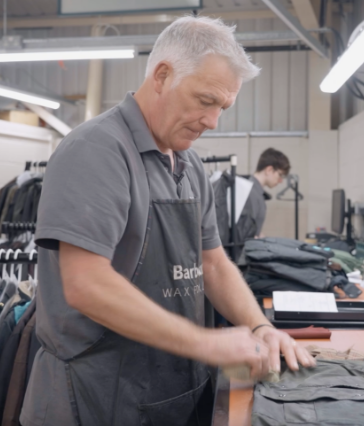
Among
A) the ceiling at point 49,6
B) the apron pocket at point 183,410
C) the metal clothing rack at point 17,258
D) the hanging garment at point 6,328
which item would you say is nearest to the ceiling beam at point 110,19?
the ceiling at point 49,6

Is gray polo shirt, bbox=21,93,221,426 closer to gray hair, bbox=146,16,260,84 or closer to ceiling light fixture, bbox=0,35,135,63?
gray hair, bbox=146,16,260,84

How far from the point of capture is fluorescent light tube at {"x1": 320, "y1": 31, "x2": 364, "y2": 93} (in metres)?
2.89

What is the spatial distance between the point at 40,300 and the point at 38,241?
0.84 feet

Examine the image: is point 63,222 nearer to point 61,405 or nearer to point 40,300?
point 40,300

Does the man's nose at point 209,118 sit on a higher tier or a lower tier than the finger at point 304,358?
higher

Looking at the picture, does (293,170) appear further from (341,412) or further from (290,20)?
(341,412)

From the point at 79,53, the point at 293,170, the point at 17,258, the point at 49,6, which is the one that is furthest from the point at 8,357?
the point at 49,6

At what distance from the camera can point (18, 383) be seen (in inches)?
94.5

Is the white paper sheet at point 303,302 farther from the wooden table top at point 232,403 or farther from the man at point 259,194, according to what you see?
the man at point 259,194

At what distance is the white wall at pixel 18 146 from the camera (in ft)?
25.7

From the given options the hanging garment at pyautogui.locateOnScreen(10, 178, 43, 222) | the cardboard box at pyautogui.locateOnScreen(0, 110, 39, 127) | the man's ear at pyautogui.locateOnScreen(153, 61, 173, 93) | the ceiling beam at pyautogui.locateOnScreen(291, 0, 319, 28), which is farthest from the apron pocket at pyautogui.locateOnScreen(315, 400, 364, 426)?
the cardboard box at pyautogui.locateOnScreen(0, 110, 39, 127)

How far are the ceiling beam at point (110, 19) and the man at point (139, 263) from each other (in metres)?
6.34

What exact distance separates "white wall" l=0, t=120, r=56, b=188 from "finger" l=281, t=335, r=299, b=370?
22.4 ft

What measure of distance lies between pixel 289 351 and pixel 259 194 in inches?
151
